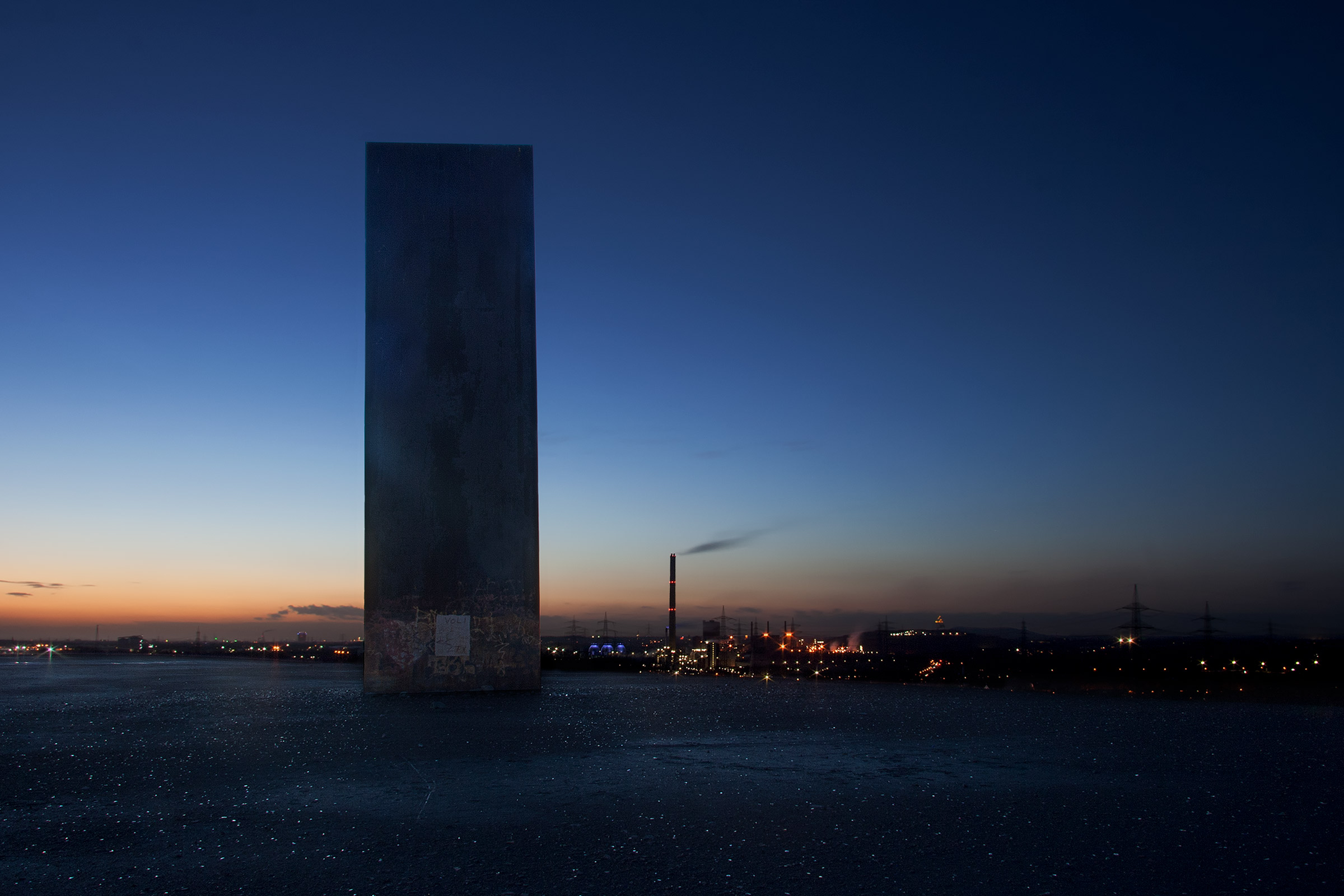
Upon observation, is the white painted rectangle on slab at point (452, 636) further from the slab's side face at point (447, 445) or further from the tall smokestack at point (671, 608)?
the tall smokestack at point (671, 608)

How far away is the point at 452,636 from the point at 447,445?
3.16 metres

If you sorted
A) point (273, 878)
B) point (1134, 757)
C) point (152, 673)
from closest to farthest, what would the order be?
point (273, 878)
point (1134, 757)
point (152, 673)

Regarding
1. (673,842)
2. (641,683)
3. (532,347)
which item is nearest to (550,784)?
(673,842)

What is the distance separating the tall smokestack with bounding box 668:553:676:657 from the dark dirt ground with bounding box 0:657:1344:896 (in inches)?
2601

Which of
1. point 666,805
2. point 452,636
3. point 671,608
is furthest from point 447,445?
point 671,608

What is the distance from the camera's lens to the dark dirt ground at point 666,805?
165 inches

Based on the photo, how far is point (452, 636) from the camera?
15453 millimetres

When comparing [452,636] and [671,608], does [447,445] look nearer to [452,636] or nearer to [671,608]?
[452,636]

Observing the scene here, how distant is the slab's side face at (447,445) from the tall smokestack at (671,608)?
200ft

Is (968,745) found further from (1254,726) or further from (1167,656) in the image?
(1167,656)

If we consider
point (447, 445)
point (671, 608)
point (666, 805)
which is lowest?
point (671, 608)

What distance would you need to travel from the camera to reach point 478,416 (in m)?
15.7

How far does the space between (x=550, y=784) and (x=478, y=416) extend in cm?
1002

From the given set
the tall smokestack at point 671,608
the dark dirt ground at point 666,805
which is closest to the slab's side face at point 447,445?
the dark dirt ground at point 666,805
